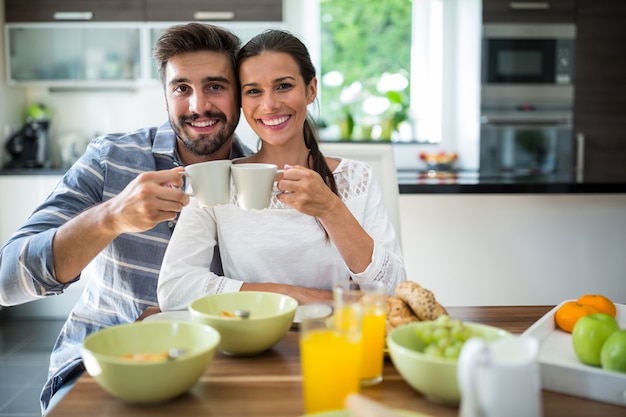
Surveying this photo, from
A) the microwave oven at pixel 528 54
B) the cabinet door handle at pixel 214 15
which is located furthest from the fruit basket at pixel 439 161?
the cabinet door handle at pixel 214 15

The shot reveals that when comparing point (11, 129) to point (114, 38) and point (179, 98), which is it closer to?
point (114, 38)

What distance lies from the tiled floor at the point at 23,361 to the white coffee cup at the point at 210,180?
6.54ft

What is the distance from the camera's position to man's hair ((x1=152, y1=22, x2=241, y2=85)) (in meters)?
1.92

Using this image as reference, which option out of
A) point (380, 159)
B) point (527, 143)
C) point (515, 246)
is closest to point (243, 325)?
point (380, 159)

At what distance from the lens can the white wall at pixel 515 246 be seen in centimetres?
314

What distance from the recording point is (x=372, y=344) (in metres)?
1.09

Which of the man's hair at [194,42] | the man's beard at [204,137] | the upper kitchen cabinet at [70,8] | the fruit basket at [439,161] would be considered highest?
the upper kitchen cabinet at [70,8]

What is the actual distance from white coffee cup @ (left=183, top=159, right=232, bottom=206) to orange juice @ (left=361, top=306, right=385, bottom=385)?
17.3 inches

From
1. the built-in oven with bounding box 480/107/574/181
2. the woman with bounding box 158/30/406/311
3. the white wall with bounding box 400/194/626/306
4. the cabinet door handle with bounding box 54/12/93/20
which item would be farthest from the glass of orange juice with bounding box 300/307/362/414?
the cabinet door handle with bounding box 54/12/93/20

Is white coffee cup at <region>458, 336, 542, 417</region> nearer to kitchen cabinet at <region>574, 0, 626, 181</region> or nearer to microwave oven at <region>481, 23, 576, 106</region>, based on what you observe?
microwave oven at <region>481, 23, 576, 106</region>

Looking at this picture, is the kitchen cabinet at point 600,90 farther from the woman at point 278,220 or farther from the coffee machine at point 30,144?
the coffee machine at point 30,144

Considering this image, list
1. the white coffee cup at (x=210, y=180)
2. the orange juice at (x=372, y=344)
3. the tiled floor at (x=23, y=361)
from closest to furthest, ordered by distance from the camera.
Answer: the orange juice at (x=372, y=344) → the white coffee cup at (x=210, y=180) → the tiled floor at (x=23, y=361)

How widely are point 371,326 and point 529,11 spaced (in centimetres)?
415

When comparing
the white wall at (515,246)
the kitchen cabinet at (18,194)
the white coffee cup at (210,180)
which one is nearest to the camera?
the white coffee cup at (210,180)
